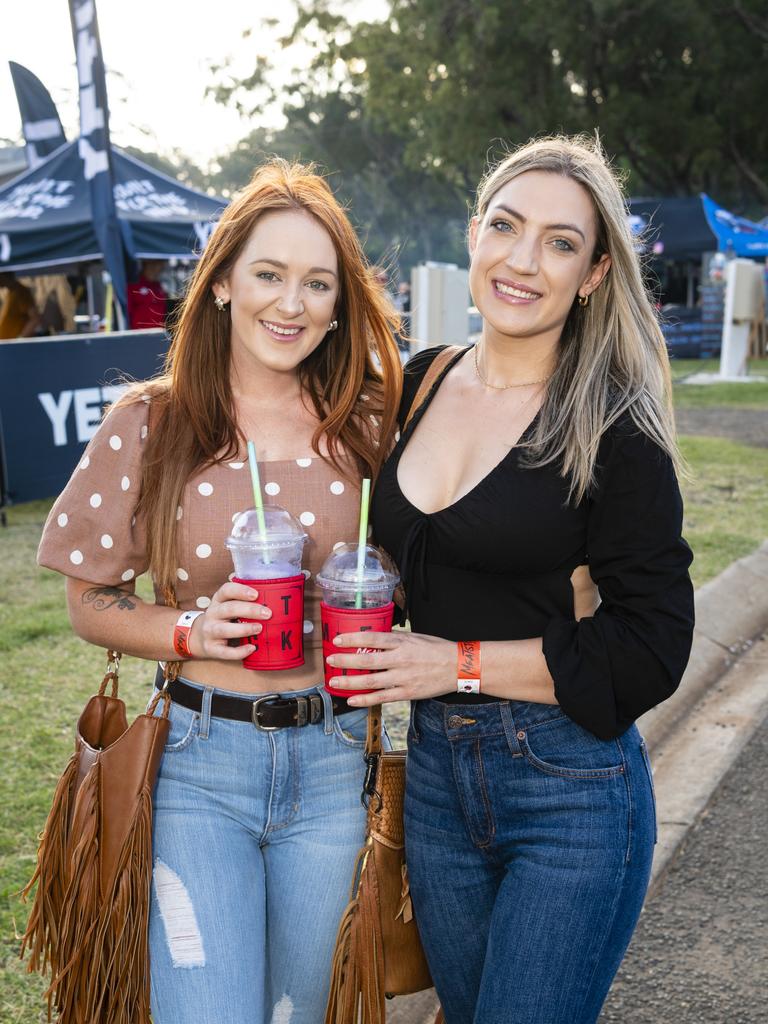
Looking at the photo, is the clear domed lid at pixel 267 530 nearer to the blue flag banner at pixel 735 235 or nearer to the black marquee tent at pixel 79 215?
the black marquee tent at pixel 79 215

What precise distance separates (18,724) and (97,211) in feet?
21.3

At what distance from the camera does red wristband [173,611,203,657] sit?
7.07 feet

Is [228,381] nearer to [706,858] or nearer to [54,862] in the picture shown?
[54,862]

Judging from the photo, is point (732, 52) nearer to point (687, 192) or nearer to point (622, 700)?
point (687, 192)

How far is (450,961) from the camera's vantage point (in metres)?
2.11

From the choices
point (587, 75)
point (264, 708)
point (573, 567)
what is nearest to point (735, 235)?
point (587, 75)

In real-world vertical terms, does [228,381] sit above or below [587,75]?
below

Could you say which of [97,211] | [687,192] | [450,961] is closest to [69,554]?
Answer: [450,961]

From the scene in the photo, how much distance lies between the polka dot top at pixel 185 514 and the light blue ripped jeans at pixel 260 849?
9.9 inches

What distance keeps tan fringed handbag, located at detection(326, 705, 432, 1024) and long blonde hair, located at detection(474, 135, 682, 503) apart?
74cm

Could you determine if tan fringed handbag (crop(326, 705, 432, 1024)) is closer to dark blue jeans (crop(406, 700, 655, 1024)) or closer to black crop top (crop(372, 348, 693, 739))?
dark blue jeans (crop(406, 700, 655, 1024))

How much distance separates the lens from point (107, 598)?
7.50 ft

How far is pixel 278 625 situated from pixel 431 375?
78cm

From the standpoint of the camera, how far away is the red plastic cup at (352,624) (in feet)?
6.62
